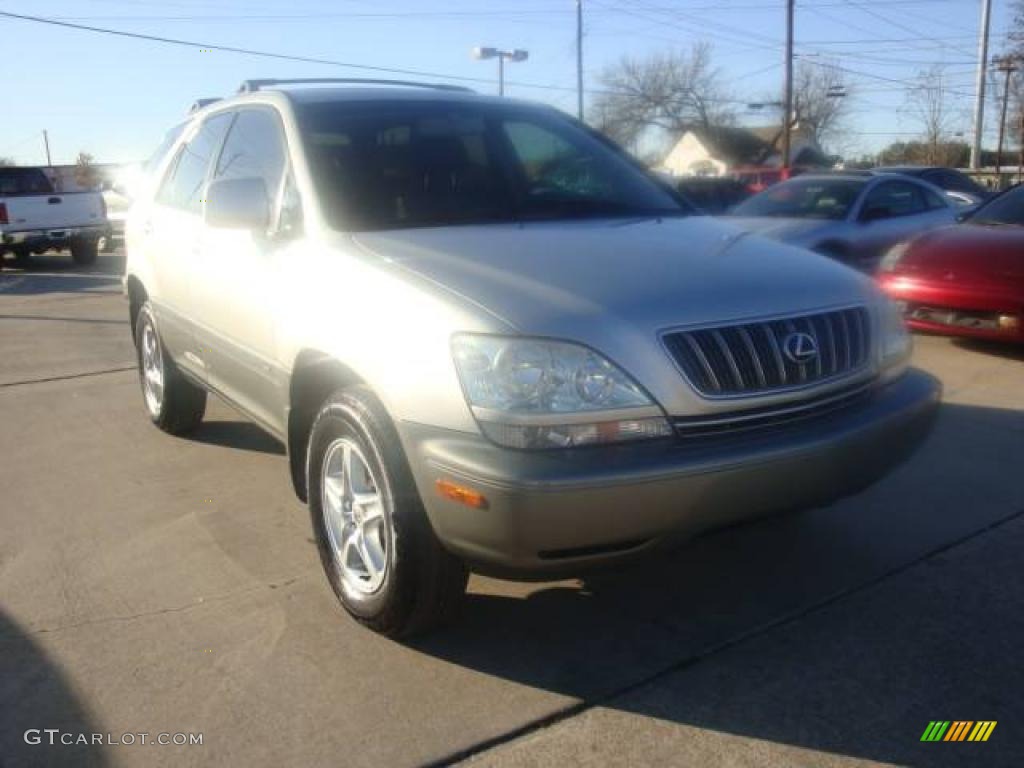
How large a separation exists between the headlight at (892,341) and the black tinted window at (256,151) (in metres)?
2.26

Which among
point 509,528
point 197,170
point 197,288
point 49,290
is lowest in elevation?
point 49,290

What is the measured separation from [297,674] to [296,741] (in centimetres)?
35

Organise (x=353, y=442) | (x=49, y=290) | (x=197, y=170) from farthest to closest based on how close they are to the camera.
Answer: (x=49, y=290) < (x=197, y=170) < (x=353, y=442)

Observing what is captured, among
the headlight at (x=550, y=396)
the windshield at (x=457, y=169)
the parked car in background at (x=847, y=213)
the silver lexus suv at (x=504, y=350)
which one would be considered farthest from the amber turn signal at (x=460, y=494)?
the parked car in background at (x=847, y=213)

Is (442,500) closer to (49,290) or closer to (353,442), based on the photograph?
(353,442)

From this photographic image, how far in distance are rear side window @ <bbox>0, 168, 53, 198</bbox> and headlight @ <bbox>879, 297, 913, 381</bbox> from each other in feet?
57.7

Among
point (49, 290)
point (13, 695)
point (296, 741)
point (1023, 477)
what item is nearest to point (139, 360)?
point (13, 695)

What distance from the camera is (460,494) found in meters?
2.60

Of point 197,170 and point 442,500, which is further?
point 197,170

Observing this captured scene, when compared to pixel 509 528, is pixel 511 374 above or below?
above

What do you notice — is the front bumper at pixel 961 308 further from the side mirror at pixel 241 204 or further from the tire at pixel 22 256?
the tire at pixel 22 256

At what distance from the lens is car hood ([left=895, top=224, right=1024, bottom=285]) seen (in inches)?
270

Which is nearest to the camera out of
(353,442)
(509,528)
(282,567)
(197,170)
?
(509,528)

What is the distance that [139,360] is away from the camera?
19.8ft
